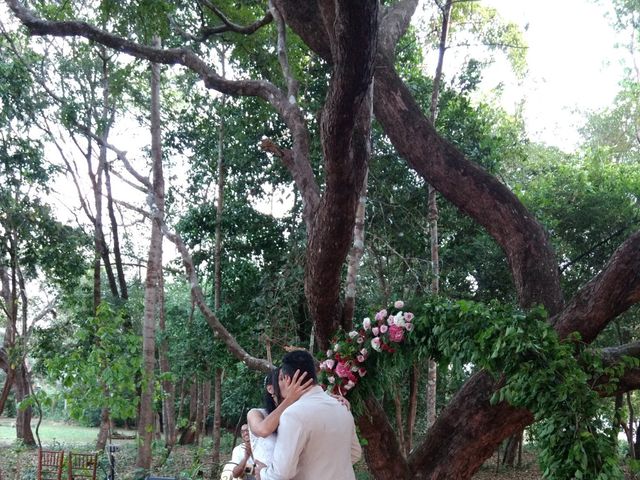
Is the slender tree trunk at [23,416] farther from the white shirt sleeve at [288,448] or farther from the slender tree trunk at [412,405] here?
the white shirt sleeve at [288,448]

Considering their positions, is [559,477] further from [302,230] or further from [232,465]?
[302,230]

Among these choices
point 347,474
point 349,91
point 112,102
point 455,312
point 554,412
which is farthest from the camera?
Answer: point 112,102

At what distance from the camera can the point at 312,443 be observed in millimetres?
1744

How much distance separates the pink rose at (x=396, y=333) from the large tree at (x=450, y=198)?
45 centimetres

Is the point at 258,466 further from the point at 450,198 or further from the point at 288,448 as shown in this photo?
the point at 450,198

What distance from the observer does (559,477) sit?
2787 millimetres

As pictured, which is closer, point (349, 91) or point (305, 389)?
point (305, 389)

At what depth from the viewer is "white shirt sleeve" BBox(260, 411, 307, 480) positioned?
1710mm

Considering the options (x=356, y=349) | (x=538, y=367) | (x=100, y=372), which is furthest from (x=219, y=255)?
(x=538, y=367)

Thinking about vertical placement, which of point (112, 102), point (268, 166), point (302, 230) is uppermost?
point (112, 102)

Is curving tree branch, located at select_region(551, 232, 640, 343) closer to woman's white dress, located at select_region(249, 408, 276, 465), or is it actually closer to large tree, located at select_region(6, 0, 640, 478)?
large tree, located at select_region(6, 0, 640, 478)

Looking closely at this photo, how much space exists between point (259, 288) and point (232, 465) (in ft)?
18.8

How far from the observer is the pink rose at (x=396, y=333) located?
386 cm

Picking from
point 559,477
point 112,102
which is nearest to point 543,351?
point 559,477
